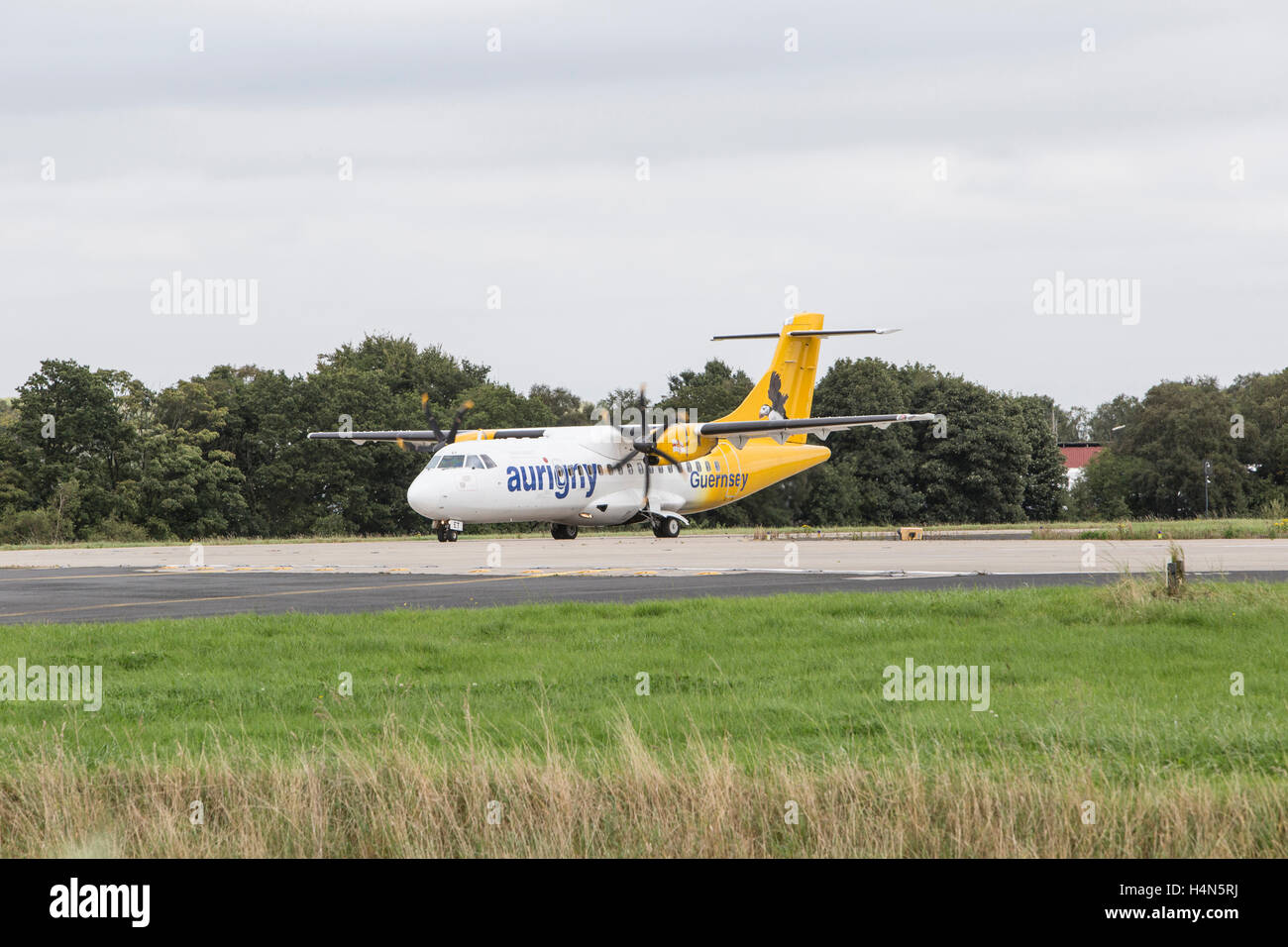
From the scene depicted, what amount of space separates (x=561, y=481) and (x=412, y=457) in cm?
3642

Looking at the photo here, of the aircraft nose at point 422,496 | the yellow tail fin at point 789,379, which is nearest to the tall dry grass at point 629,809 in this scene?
the aircraft nose at point 422,496

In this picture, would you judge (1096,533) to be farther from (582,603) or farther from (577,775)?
(577,775)

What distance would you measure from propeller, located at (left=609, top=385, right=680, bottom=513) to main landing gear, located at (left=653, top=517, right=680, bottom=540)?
919mm

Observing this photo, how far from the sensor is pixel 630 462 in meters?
46.8

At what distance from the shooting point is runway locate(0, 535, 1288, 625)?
69.4ft

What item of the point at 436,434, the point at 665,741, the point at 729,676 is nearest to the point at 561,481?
the point at 436,434

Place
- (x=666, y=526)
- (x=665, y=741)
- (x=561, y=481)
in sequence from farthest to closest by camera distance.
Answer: (x=666, y=526) < (x=561, y=481) < (x=665, y=741)

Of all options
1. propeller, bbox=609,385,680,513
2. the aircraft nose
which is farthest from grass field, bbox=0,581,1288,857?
propeller, bbox=609,385,680,513

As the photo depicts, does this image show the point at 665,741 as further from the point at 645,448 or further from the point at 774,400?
the point at 774,400

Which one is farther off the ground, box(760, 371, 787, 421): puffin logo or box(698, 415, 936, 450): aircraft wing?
box(760, 371, 787, 421): puffin logo

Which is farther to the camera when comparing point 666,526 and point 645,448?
point 666,526

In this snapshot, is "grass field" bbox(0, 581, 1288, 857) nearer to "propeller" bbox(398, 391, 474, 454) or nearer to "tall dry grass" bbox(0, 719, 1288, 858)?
"tall dry grass" bbox(0, 719, 1288, 858)

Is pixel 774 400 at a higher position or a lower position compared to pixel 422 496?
higher
